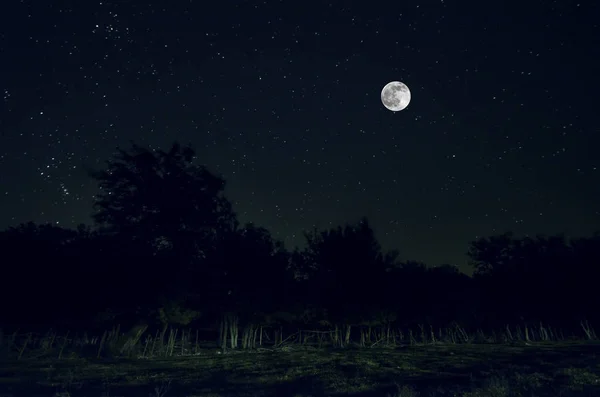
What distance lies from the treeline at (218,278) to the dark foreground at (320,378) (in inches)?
293

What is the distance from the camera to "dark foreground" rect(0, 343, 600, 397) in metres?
14.7

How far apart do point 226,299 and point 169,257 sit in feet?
27.8

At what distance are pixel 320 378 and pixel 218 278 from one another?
22162 mm

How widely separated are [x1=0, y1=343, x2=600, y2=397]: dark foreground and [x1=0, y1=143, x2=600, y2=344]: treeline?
7452 mm

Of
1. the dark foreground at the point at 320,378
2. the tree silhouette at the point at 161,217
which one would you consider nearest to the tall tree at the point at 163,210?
the tree silhouette at the point at 161,217

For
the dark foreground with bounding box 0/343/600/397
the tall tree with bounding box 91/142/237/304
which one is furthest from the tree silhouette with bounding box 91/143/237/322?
the dark foreground with bounding box 0/343/600/397

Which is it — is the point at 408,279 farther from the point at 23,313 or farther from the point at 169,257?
the point at 23,313

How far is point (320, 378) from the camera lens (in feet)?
60.7

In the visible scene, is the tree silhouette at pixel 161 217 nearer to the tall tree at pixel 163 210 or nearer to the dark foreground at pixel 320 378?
the tall tree at pixel 163 210

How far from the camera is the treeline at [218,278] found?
3347 cm

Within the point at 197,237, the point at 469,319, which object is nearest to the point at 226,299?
the point at 197,237

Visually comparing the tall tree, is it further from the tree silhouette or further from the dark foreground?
the dark foreground

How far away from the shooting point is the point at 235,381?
60.8 ft

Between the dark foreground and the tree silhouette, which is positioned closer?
the dark foreground
